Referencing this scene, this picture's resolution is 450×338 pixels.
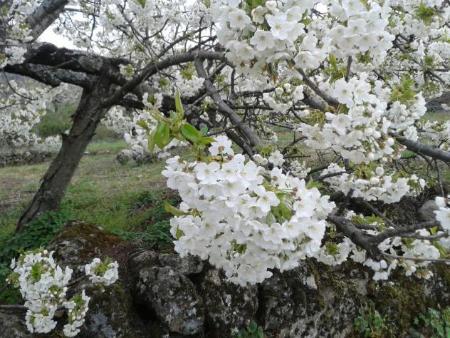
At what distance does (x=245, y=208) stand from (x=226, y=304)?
2.41 meters

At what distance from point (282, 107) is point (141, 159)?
773 centimetres

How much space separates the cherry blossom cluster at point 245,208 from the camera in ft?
4.58

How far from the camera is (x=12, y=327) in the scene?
3.07 m

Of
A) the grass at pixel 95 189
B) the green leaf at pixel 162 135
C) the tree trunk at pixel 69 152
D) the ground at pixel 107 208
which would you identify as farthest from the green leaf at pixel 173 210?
the tree trunk at pixel 69 152

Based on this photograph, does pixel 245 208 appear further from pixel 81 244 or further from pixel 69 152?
pixel 69 152

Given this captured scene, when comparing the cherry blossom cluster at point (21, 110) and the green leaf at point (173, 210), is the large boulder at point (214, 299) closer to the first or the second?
the green leaf at point (173, 210)

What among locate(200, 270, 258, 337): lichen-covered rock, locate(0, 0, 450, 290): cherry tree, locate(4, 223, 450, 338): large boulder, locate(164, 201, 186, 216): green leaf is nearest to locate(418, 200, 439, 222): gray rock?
locate(4, 223, 450, 338): large boulder

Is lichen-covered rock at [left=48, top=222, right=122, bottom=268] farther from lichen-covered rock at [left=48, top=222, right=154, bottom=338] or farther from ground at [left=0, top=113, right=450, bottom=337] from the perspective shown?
ground at [left=0, top=113, right=450, bottom=337]

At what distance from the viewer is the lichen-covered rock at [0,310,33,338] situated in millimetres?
3041

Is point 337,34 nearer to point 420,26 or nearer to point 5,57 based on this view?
point 420,26

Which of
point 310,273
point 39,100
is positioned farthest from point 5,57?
point 310,273

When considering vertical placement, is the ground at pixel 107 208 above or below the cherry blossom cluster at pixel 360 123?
below

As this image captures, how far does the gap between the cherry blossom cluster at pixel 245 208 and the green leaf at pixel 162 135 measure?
6 cm

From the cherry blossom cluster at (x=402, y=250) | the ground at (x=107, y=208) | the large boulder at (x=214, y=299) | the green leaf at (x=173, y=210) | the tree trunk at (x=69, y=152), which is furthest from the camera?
the tree trunk at (x=69, y=152)
